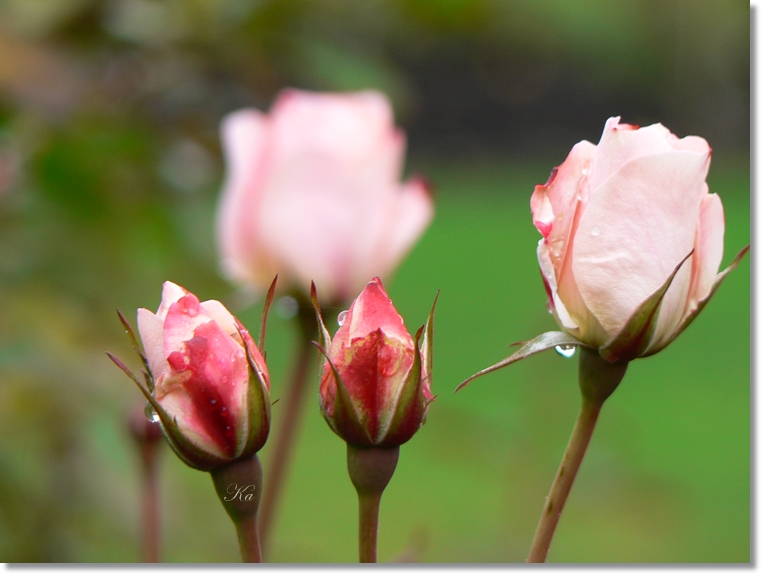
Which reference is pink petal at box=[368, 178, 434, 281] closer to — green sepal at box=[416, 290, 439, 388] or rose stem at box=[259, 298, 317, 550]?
rose stem at box=[259, 298, 317, 550]

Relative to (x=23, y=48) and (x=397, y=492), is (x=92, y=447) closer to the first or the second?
(x=23, y=48)

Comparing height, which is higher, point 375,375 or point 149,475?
point 375,375

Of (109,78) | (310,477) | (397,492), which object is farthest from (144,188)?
(397,492)

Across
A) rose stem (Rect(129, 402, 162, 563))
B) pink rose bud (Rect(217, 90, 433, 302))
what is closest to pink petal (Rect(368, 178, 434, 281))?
pink rose bud (Rect(217, 90, 433, 302))

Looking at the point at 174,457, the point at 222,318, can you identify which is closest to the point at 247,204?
the point at 222,318

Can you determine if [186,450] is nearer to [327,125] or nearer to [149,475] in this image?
[149,475]
